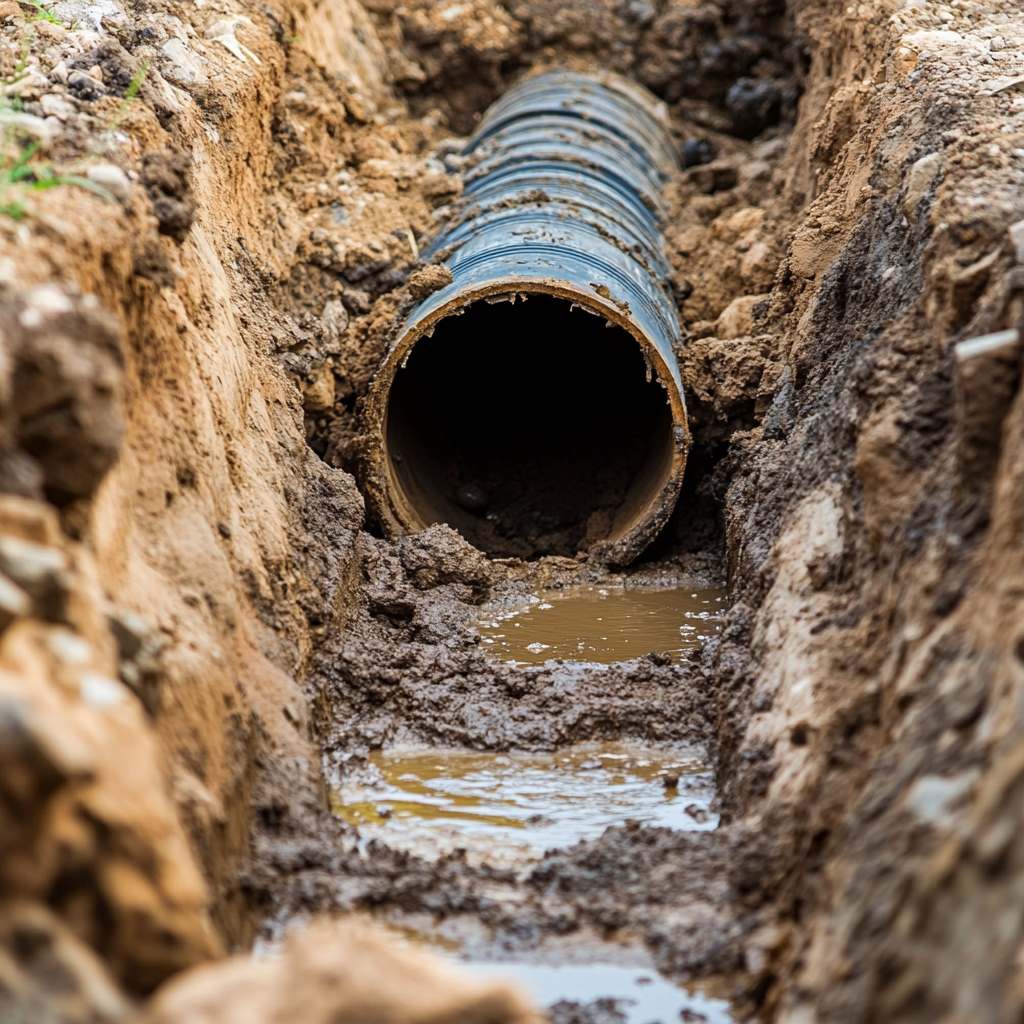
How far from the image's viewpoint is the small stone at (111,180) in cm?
360

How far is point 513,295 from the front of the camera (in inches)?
228

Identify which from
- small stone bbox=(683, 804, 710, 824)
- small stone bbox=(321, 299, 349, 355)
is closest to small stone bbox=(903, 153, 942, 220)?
small stone bbox=(683, 804, 710, 824)

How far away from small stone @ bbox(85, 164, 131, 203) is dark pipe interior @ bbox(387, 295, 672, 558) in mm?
2645

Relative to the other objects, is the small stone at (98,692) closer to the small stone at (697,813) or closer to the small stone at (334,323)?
the small stone at (697,813)

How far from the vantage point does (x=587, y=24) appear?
29.4ft

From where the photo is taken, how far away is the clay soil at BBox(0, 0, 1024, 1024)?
2.10 meters

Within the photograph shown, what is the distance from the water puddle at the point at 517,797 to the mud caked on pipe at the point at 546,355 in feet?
6.08

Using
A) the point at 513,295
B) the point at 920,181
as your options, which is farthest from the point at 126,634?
the point at 513,295

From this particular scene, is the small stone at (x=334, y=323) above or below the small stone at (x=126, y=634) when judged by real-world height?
above

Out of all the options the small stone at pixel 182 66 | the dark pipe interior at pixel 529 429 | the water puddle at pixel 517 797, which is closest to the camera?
the water puddle at pixel 517 797

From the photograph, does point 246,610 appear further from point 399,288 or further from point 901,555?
point 399,288

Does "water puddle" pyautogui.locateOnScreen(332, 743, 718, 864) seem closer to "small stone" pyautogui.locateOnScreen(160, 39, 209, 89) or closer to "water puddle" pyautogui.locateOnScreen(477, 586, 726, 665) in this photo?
"water puddle" pyautogui.locateOnScreen(477, 586, 726, 665)

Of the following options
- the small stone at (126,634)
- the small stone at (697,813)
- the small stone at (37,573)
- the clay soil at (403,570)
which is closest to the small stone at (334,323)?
the clay soil at (403,570)

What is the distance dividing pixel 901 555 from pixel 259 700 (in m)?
1.68
